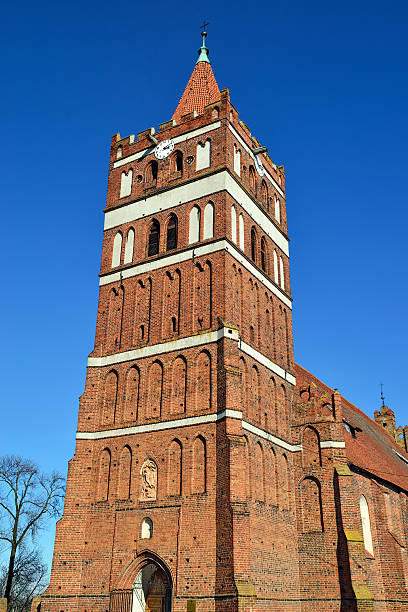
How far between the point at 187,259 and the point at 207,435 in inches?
269

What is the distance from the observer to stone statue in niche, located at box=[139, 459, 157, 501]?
20484mm

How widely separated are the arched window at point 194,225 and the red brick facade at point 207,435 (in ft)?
0.30

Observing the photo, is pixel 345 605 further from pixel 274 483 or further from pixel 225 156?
pixel 225 156

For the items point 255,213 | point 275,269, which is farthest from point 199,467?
point 255,213

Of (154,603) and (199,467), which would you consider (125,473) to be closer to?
(199,467)

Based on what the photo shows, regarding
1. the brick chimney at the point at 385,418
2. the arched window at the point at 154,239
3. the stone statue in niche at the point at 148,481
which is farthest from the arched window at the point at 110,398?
the brick chimney at the point at 385,418

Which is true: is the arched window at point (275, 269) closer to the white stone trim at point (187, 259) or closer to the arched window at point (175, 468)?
the white stone trim at point (187, 259)

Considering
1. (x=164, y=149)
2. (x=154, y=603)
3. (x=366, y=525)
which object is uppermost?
(x=164, y=149)

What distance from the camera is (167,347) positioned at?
22266 millimetres

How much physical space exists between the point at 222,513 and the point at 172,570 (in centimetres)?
239

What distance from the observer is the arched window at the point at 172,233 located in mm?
24319

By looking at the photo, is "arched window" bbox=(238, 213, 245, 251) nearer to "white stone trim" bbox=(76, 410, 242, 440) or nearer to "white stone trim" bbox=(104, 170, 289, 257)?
"white stone trim" bbox=(104, 170, 289, 257)

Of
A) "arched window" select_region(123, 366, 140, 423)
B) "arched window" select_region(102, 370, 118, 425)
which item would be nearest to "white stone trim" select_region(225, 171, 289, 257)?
"arched window" select_region(123, 366, 140, 423)

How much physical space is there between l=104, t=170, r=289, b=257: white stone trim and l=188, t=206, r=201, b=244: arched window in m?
0.52
